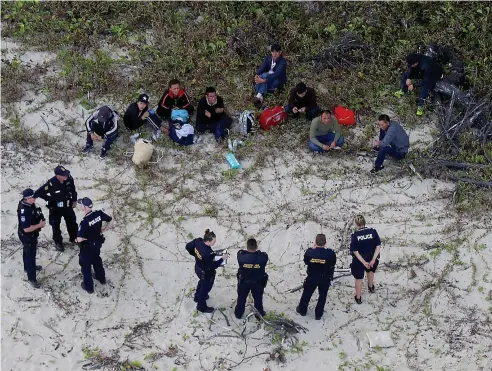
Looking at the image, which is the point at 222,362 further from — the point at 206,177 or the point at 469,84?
the point at 469,84

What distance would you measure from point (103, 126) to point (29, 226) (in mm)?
3053

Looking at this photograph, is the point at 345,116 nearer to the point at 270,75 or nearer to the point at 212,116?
the point at 270,75

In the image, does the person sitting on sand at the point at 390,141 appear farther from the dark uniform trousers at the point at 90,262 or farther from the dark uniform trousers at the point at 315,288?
the dark uniform trousers at the point at 90,262

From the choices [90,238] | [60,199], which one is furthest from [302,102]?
[90,238]

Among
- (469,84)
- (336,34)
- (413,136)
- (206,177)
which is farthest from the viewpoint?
(336,34)

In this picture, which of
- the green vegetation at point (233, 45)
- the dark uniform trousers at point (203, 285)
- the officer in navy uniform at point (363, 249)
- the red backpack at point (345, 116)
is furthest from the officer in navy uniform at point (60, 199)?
the red backpack at point (345, 116)

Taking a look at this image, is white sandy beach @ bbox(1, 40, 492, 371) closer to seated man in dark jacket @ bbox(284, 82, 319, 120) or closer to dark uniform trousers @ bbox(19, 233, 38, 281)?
dark uniform trousers @ bbox(19, 233, 38, 281)

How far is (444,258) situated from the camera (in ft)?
35.8

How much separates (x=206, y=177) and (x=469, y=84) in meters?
6.06

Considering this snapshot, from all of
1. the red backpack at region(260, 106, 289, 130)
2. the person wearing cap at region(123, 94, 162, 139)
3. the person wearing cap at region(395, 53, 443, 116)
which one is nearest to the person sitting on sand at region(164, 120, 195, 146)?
the person wearing cap at region(123, 94, 162, 139)

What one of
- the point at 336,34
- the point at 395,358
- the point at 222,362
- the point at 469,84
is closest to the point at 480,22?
the point at 469,84

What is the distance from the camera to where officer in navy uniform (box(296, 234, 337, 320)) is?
9.17m

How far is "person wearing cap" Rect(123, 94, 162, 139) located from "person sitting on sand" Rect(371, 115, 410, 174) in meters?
4.13

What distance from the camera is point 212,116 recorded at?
12648mm
